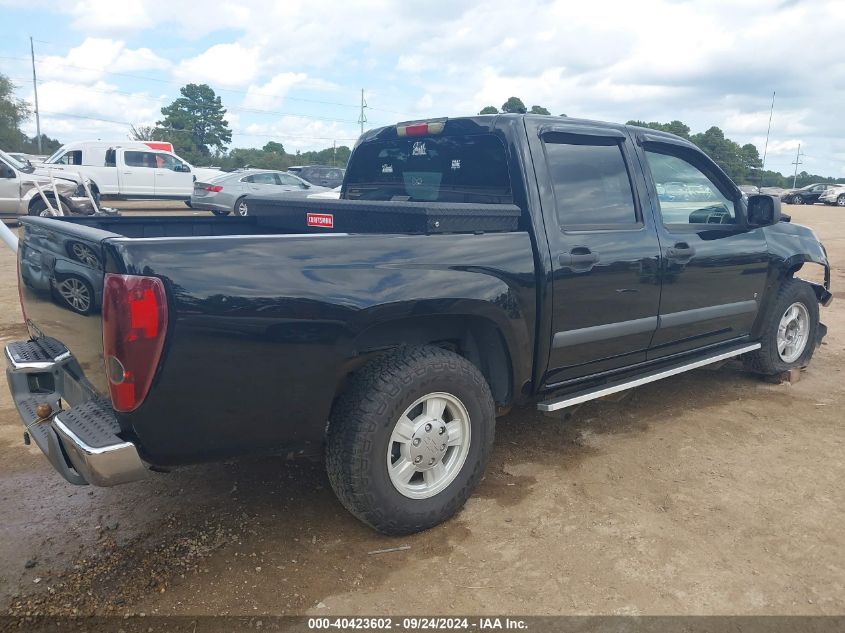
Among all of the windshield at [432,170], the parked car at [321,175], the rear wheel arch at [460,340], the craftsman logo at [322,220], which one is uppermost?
the parked car at [321,175]

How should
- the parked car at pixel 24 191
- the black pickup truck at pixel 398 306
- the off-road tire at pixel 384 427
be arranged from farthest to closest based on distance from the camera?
the parked car at pixel 24 191, the off-road tire at pixel 384 427, the black pickup truck at pixel 398 306

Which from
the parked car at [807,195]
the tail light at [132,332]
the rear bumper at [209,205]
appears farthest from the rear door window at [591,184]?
the parked car at [807,195]

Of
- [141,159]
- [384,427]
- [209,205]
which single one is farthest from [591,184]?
[141,159]

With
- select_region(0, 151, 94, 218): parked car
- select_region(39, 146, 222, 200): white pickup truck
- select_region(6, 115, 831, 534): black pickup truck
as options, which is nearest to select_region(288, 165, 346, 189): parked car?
select_region(39, 146, 222, 200): white pickup truck

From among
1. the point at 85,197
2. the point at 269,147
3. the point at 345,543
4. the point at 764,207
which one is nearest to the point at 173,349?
the point at 345,543

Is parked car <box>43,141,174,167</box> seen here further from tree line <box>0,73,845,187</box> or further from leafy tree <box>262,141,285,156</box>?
leafy tree <box>262,141,285,156</box>

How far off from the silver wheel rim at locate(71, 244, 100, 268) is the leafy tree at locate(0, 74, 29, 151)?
5620cm

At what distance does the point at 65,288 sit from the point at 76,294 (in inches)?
5.5

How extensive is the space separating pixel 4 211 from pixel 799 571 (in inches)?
661

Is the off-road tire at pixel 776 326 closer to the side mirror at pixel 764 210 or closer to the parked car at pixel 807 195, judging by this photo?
the side mirror at pixel 764 210

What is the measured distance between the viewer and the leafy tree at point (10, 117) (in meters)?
50.7

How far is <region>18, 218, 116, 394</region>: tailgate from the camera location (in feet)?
8.21

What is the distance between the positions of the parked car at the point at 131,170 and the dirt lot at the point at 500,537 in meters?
17.9

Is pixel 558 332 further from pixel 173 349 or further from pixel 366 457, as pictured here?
pixel 173 349
